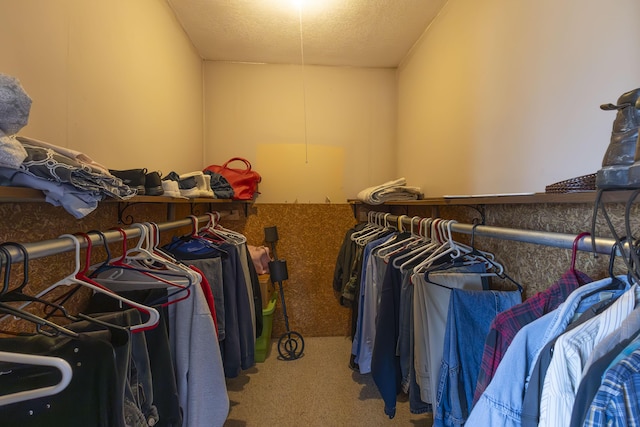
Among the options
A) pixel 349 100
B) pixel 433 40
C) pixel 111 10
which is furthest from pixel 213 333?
pixel 349 100

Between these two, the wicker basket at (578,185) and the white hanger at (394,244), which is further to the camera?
the white hanger at (394,244)

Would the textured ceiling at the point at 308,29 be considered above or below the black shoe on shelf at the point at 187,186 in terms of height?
above

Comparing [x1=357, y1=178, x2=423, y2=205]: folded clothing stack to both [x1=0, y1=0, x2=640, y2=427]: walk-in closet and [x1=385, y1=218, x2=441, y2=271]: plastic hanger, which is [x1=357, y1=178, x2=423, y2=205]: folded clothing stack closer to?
[x1=0, y1=0, x2=640, y2=427]: walk-in closet

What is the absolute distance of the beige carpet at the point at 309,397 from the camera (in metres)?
1.74

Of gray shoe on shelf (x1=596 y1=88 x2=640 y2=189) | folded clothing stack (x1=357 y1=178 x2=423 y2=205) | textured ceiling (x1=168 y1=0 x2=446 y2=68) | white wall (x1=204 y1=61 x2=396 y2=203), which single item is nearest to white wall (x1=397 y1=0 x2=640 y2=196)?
folded clothing stack (x1=357 y1=178 x2=423 y2=205)

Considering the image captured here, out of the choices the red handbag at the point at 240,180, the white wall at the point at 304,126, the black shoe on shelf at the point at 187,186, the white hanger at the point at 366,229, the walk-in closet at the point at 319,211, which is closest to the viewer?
the walk-in closet at the point at 319,211

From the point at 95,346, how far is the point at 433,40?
2.37 m

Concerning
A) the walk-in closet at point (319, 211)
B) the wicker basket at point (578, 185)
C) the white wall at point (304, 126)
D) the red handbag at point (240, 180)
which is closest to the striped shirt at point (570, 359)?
the walk-in closet at point (319, 211)

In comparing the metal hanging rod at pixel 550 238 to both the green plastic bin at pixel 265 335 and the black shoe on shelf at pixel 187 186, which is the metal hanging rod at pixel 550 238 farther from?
the green plastic bin at pixel 265 335

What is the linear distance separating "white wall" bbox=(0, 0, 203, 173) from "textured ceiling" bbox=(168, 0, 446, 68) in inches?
8.8

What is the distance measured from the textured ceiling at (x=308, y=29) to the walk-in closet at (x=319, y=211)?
2cm

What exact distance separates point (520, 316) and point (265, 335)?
1989mm

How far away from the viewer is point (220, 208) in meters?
2.62

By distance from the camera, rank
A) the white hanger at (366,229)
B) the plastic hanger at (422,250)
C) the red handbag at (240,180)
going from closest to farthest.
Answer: the plastic hanger at (422,250), the white hanger at (366,229), the red handbag at (240,180)
